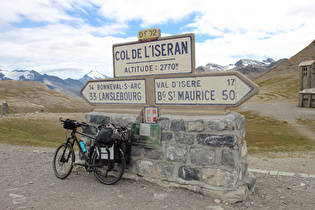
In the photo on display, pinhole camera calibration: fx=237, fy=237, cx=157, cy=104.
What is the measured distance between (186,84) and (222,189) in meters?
2.08

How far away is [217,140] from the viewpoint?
4238 mm

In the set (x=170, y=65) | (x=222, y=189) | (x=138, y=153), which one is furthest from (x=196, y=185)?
(x=170, y=65)

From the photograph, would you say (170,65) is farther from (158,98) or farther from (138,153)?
(138,153)

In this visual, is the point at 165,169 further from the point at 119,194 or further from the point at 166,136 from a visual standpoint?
the point at 119,194

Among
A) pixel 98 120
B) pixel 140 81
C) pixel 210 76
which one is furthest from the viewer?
pixel 98 120

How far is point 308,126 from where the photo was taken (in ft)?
73.0

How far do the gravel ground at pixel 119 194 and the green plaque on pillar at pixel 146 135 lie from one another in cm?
82

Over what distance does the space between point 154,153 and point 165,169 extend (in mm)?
393

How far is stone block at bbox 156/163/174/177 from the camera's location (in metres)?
4.73

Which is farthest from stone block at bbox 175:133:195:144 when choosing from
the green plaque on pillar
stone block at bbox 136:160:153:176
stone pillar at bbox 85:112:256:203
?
stone block at bbox 136:160:153:176

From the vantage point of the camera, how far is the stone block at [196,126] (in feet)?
14.4

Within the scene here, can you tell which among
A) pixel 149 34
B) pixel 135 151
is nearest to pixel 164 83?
pixel 149 34

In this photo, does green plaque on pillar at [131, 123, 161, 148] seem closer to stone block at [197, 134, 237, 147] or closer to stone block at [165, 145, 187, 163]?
stone block at [165, 145, 187, 163]

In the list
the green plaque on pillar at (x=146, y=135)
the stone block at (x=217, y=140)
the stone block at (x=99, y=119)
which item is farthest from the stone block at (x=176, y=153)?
the stone block at (x=99, y=119)
